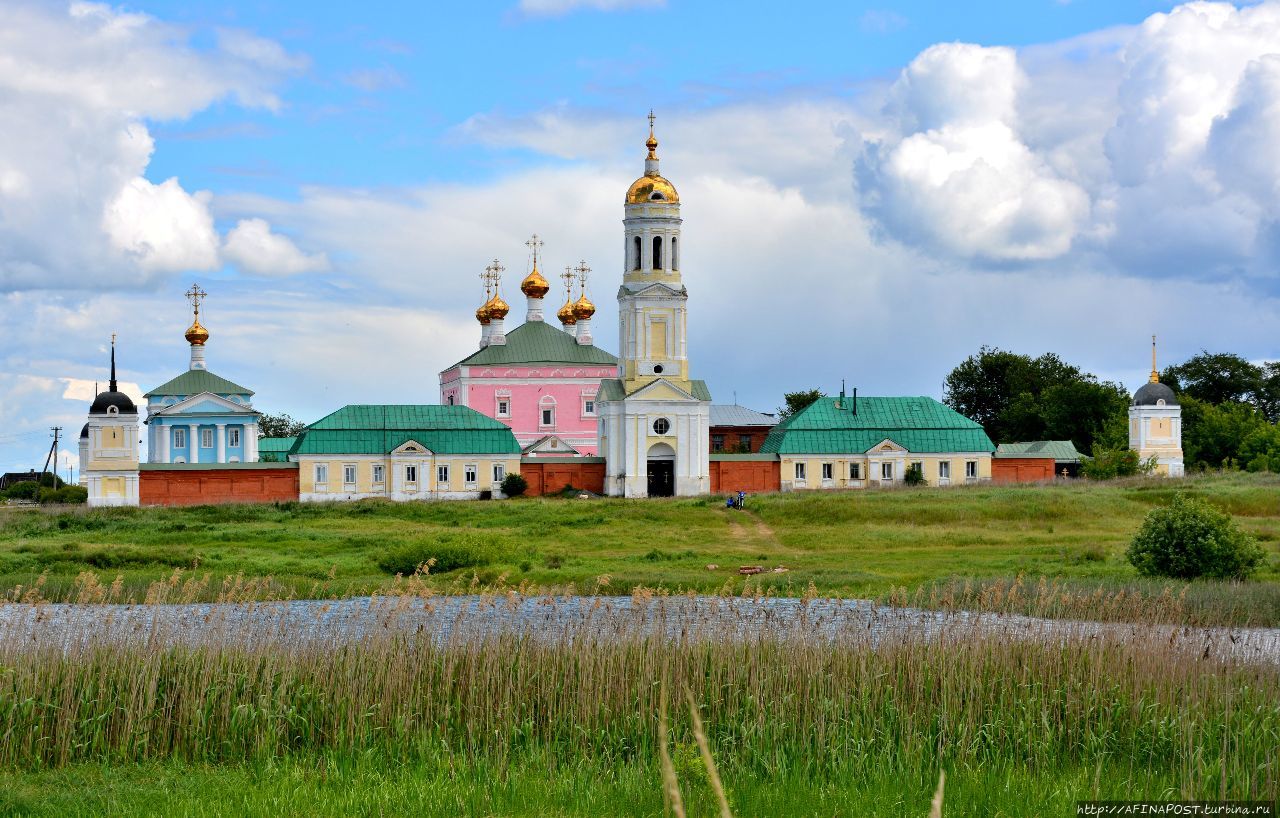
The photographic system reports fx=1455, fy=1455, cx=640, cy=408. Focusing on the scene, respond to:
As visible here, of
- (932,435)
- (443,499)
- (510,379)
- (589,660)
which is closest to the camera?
(589,660)

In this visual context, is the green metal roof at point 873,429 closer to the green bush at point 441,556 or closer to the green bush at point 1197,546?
the green bush at point 441,556

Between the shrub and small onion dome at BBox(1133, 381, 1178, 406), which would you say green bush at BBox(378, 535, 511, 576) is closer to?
→ the shrub

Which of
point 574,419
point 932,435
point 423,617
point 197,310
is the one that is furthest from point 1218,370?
point 423,617

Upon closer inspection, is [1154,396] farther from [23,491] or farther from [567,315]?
[23,491]

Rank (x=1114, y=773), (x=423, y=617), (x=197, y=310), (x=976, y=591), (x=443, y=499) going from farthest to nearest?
1. (x=197, y=310)
2. (x=443, y=499)
3. (x=976, y=591)
4. (x=423, y=617)
5. (x=1114, y=773)

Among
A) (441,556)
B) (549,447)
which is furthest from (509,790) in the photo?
(549,447)

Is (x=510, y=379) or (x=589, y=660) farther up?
(x=510, y=379)

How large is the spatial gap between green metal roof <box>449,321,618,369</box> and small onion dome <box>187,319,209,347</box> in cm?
1511

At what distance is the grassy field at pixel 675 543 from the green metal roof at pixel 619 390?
24.3 ft

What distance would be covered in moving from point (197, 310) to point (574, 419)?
73.1 feet

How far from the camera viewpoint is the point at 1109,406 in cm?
8156

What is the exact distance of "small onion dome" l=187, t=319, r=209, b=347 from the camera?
7669cm

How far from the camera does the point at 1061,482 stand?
56.8 m

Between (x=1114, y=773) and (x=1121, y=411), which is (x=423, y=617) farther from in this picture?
(x=1121, y=411)
